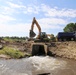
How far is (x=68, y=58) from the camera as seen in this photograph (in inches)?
864

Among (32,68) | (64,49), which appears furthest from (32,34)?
(32,68)

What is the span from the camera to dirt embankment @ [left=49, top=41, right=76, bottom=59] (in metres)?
22.5

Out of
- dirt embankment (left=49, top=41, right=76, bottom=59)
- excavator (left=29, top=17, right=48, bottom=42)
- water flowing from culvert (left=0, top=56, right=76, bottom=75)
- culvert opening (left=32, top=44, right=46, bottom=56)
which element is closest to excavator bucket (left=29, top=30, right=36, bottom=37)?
excavator (left=29, top=17, right=48, bottom=42)

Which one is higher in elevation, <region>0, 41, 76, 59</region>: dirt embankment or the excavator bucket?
the excavator bucket

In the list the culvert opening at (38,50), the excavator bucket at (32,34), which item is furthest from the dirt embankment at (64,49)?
the excavator bucket at (32,34)

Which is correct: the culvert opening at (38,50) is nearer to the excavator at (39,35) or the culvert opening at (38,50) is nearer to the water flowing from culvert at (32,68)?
the excavator at (39,35)

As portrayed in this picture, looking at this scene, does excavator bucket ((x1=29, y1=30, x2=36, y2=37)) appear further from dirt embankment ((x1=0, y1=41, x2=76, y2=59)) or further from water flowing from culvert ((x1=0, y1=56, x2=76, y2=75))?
water flowing from culvert ((x1=0, y1=56, x2=76, y2=75))

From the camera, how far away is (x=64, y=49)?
24.8 metres

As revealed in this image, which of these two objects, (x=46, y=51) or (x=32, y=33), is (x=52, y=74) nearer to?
(x=46, y=51)

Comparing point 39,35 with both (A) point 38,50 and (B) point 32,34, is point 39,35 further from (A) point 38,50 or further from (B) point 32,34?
(A) point 38,50

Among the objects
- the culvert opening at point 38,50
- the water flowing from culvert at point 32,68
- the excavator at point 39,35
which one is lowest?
the water flowing from culvert at point 32,68

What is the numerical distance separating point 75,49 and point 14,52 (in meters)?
8.68

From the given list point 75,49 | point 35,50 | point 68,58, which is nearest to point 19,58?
point 35,50

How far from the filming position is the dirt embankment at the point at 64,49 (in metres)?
22.5
